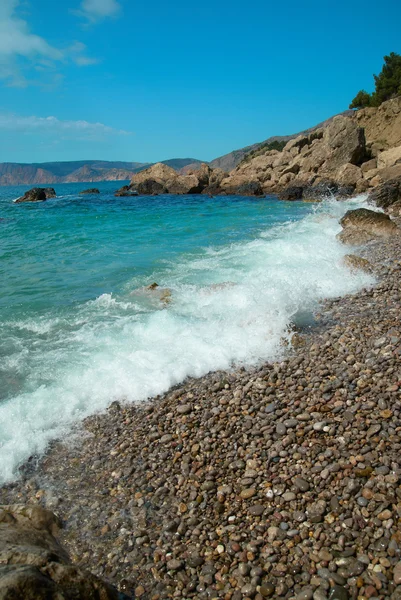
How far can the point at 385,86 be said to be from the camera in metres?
56.2

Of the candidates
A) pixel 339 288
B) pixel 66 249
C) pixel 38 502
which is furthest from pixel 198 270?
pixel 38 502

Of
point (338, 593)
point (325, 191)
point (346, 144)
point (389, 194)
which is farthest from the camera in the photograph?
point (346, 144)

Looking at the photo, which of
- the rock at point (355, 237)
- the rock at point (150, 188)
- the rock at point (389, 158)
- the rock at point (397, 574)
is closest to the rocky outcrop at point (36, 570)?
the rock at point (397, 574)

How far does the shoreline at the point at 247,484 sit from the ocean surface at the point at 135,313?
0.59 m

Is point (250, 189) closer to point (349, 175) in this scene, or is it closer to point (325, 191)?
point (325, 191)

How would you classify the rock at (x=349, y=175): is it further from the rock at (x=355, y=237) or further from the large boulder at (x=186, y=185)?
the large boulder at (x=186, y=185)

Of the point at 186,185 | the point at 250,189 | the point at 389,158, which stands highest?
the point at 389,158

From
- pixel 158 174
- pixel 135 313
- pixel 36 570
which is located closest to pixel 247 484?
pixel 36 570

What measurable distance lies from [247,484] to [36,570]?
2.49 m

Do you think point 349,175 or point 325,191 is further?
point 325,191

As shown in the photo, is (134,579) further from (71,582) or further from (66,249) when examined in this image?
(66,249)

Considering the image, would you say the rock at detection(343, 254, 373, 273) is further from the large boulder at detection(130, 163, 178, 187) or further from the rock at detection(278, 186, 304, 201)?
the large boulder at detection(130, 163, 178, 187)

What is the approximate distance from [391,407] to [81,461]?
4.25 metres

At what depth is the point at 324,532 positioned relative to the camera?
155 inches
